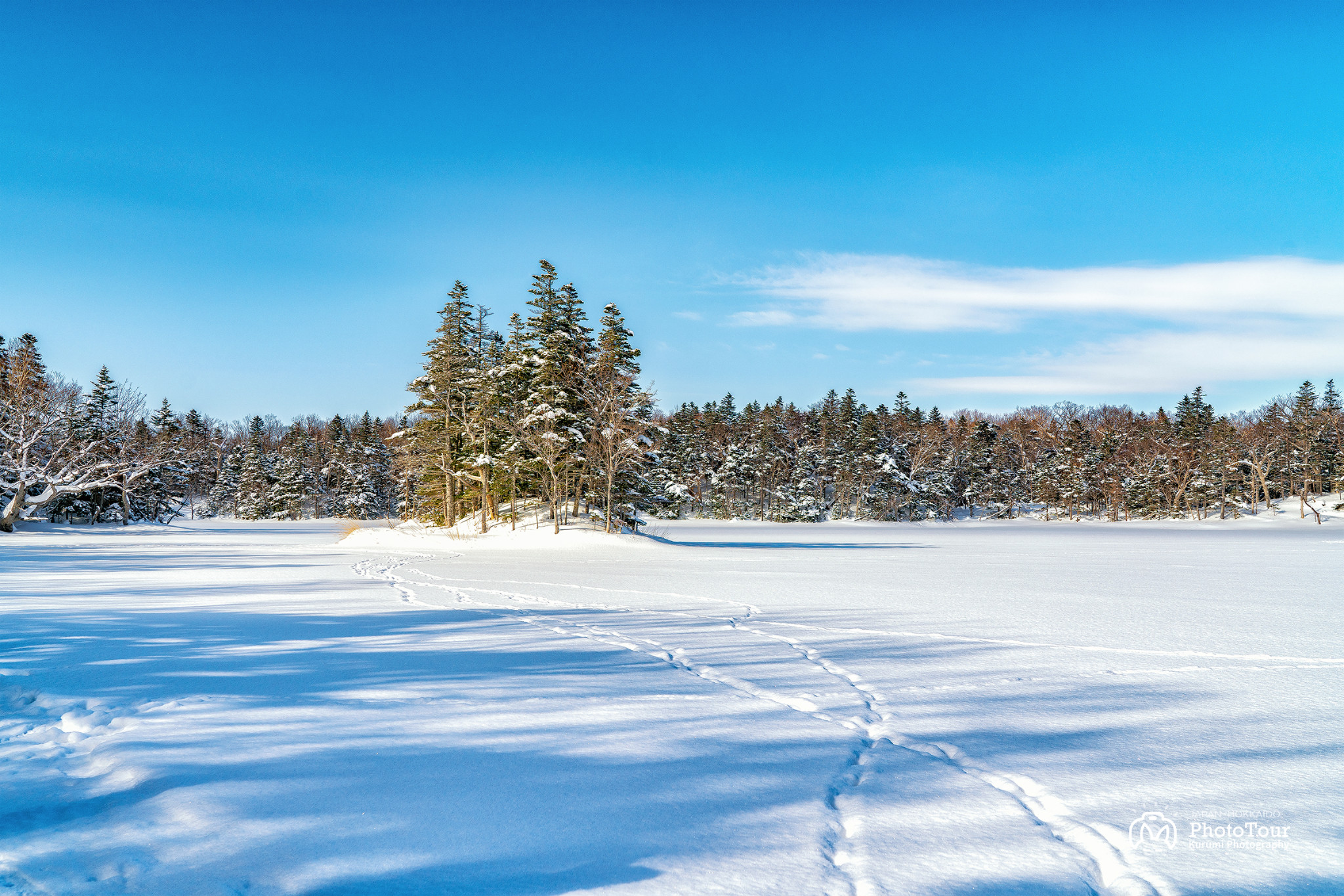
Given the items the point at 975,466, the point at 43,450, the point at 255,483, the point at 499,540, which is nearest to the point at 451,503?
the point at 499,540

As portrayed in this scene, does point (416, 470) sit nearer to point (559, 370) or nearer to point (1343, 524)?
point (559, 370)

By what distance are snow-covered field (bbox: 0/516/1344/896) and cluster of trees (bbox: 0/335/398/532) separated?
3398cm

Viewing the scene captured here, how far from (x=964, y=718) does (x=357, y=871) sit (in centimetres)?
394

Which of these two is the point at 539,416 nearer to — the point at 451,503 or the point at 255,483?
the point at 451,503

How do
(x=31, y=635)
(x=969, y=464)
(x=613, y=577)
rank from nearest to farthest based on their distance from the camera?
(x=31, y=635), (x=613, y=577), (x=969, y=464)

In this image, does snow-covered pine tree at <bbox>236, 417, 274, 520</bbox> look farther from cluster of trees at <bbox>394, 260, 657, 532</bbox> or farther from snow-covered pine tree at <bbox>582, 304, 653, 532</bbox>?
snow-covered pine tree at <bbox>582, 304, 653, 532</bbox>

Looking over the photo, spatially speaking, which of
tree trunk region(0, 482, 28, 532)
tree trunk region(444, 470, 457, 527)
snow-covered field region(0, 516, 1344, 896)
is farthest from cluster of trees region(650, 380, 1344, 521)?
snow-covered field region(0, 516, 1344, 896)

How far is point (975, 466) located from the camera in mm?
79250

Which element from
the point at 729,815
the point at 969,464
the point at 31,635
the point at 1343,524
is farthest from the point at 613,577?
the point at 969,464

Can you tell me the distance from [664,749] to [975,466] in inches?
3221

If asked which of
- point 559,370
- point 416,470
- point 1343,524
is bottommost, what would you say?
point 1343,524

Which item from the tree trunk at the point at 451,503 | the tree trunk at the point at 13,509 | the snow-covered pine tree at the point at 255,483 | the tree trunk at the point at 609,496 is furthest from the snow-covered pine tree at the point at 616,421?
the snow-covered pine tree at the point at 255,483

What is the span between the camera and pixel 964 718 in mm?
5059

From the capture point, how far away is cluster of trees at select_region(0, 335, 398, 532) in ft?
120
